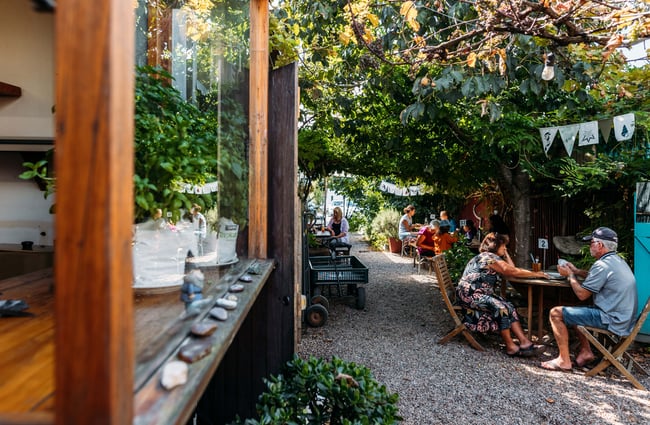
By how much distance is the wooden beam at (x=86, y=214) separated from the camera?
622 millimetres

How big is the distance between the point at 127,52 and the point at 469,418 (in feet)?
12.2

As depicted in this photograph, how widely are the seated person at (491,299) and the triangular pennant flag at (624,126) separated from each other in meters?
1.71

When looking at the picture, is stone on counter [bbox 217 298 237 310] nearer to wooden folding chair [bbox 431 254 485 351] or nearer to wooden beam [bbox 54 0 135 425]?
wooden beam [bbox 54 0 135 425]

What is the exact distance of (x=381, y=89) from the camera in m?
6.30

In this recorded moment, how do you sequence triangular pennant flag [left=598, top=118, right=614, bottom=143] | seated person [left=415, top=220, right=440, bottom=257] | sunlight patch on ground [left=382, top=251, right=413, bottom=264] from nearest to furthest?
triangular pennant flag [left=598, top=118, right=614, bottom=143] < seated person [left=415, top=220, right=440, bottom=257] < sunlight patch on ground [left=382, top=251, right=413, bottom=264]

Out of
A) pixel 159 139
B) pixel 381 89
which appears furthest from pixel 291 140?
pixel 381 89

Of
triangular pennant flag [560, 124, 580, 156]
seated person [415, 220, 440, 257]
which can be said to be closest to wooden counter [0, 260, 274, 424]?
triangular pennant flag [560, 124, 580, 156]

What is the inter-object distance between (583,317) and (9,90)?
585 centimetres

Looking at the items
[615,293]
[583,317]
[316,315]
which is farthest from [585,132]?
[316,315]

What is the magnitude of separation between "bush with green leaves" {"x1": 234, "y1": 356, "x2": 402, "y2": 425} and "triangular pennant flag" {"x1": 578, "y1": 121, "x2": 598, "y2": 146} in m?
4.31

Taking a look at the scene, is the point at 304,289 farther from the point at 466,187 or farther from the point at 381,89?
the point at 466,187

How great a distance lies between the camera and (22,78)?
4.27 meters

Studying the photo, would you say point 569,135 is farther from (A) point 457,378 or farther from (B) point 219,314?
(B) point 219,314

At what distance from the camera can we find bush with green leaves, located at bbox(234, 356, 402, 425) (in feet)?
7.46
